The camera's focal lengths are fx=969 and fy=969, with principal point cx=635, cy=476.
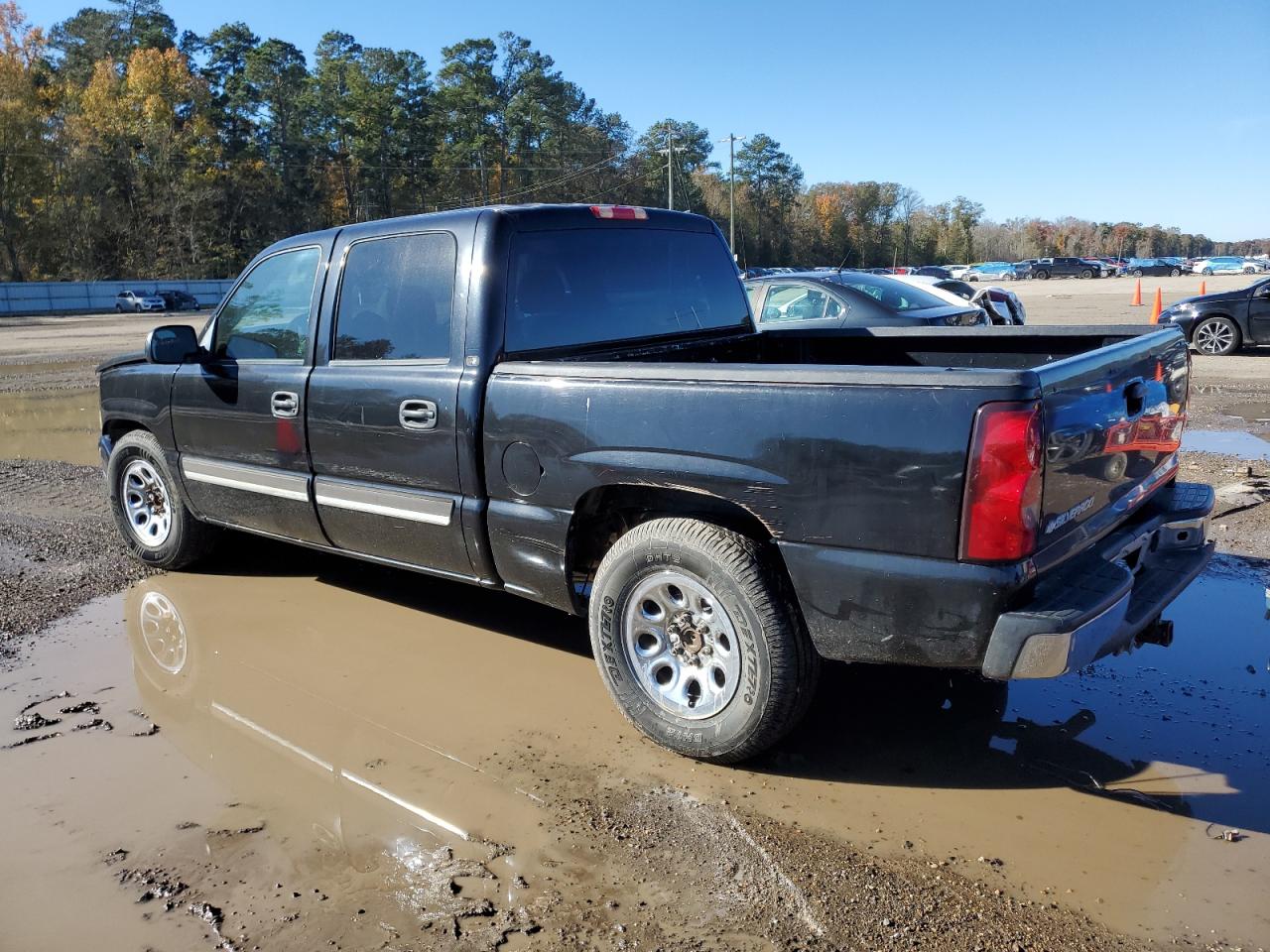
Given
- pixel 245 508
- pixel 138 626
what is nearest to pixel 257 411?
pixel 245 508

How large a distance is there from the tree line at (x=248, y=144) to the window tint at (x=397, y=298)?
67479 millimetres

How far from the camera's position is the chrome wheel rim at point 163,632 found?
463 centimetres

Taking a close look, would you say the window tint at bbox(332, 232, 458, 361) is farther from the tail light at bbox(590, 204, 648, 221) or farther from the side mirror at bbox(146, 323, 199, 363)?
the side mirror at bbox(146, 323, 199, 363)

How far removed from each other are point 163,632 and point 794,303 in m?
6.93

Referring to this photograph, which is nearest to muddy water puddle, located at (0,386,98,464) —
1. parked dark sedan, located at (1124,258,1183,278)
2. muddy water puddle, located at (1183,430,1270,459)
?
muddy water puddle, located at (1183,430,1270,459)

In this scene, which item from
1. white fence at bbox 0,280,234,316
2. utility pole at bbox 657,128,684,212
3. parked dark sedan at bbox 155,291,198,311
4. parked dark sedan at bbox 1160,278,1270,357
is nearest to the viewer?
parked dark sedan at bbox 1160,278,1270,357

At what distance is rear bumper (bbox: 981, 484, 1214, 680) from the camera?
111 inches

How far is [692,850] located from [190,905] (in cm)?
147

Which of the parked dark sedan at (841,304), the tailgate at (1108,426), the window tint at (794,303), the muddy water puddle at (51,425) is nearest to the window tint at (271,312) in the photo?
the tailgate at (1108,426)

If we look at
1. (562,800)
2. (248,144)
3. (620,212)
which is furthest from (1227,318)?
(248,144)

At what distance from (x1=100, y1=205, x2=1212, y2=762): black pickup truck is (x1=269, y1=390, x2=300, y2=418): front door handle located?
0.04 feet

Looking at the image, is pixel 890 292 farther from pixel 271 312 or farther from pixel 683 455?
pixel 683 455

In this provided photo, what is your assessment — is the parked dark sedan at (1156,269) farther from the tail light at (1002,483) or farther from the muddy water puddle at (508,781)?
the tail light at (1002,483)

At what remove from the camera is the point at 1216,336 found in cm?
1580
